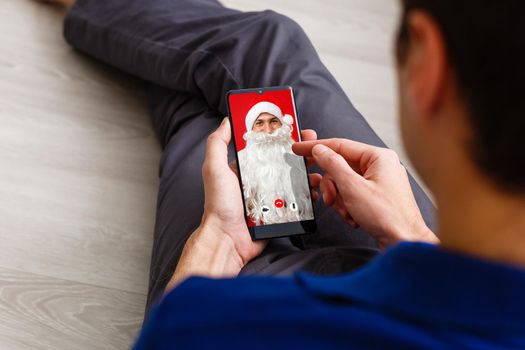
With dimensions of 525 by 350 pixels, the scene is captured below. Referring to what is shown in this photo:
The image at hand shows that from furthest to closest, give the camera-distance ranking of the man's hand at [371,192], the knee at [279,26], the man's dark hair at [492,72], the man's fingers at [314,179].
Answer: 1. the knee at [279,26]
2. the man's fingers at [314,179]
3. the man's hand at [371,192]
4. the man's dark hair at [492,72]

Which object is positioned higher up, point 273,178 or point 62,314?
point 273,178

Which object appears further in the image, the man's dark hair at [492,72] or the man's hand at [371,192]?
the man's hand at [371,192]

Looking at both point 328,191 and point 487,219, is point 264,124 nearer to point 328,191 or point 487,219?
point 328,191

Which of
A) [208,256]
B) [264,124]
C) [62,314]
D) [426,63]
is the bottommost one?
[62,314]

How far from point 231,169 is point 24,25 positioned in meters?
0.68

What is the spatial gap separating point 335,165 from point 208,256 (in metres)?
0.20

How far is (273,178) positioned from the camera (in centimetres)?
92

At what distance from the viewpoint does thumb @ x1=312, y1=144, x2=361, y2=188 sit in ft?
2.73

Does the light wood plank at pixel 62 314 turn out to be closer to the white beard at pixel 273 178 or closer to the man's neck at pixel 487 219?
the white beard at pixel 273 178

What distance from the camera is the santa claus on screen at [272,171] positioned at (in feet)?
2.97

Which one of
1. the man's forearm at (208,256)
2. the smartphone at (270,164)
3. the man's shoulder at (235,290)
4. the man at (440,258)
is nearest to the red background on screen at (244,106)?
the smartphone at (270,164)

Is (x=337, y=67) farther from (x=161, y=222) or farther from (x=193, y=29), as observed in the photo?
(x=161, y=222)

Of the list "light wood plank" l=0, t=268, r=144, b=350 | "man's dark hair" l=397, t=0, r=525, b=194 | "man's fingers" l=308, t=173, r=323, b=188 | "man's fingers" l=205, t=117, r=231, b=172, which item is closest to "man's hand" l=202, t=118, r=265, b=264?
"man's fingers" l=205, t=117, r=231, b=172

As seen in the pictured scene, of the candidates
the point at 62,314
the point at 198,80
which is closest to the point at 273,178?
the point at 198,80
